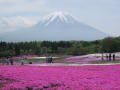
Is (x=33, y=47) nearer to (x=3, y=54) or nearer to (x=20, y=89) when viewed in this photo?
(x=3, y=54)

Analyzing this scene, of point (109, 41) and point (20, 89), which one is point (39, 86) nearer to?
point (20, 89)

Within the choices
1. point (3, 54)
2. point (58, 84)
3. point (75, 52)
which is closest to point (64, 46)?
point (75, 52)

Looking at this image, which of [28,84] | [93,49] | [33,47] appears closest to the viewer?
[28,84]

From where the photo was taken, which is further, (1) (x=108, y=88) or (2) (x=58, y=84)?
(2) (x=58, y=84)

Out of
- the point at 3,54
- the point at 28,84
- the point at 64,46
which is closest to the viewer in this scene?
the point at 28,84

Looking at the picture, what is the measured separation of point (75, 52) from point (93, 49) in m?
12.4

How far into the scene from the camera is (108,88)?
15.3 meters

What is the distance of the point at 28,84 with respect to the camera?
15.9 metres

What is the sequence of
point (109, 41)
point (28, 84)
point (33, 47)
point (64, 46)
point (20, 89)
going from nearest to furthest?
point (20, 89) → point (28, 84) → point (109, 41) → point (33, 47) → point (64, 46)

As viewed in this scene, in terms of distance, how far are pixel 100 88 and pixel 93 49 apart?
291 ft

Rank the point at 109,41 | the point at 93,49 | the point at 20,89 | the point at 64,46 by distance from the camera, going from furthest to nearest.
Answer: the point at 64,46
the point at 93,49
the point at 109,41
the point at 20,89

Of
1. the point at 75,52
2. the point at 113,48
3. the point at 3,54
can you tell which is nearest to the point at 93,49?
the point at 75,52

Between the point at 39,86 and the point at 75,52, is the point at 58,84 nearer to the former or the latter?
the point at 39,86

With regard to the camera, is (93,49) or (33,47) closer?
(93,49)
